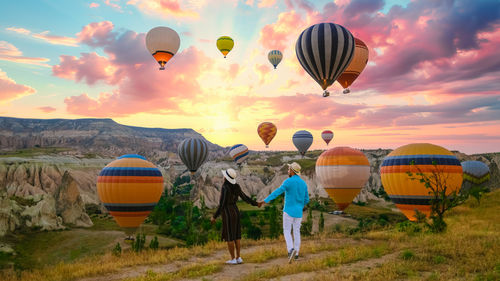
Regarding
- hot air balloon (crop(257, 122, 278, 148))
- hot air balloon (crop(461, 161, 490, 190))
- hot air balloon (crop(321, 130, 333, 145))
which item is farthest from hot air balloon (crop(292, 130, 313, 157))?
hot air balloon (crop(461, 161, 490, 190))

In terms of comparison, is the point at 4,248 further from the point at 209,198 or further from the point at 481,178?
the point at 481,178

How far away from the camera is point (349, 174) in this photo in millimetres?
28625

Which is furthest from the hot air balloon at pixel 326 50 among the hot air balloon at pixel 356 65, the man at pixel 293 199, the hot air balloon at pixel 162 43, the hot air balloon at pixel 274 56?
the hot air balloon at pixel 274 56

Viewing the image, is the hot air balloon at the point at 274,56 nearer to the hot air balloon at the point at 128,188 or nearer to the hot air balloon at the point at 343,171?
the hot air balloon at the point at 343,171

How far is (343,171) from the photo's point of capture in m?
28.7

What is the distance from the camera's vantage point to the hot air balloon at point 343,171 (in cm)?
2870

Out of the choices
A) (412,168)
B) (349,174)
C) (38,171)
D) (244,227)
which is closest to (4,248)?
(244,227)

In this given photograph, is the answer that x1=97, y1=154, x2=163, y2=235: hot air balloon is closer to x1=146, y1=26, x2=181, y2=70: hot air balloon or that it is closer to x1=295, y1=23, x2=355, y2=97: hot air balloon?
x1=295, y1=23, x2=355, y2=97: hot air balloon

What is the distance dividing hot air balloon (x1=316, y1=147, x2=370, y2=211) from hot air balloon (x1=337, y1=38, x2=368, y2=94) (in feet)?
23.7

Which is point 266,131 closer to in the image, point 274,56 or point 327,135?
point 274,56

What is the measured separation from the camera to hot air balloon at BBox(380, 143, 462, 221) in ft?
67.8

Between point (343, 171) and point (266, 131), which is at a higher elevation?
point (266, 131)

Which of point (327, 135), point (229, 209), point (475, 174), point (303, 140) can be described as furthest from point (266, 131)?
point (229, 209)

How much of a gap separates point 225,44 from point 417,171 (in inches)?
1744
